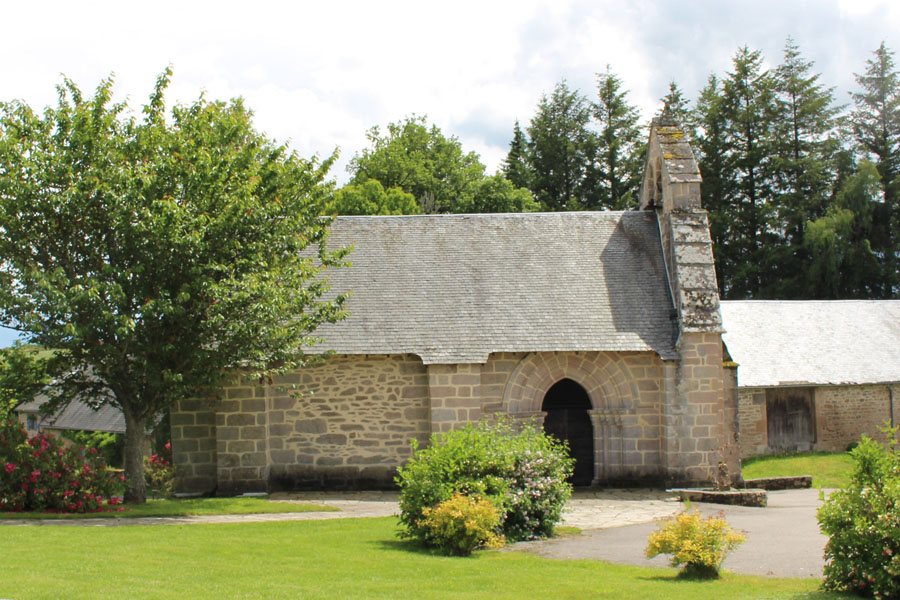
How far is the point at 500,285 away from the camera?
64.1 feet

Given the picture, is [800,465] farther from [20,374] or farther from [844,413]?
[20,374]

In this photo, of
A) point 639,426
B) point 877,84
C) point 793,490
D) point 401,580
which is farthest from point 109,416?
point 877,84

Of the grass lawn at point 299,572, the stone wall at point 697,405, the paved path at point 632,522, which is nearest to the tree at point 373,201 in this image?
the paved path at point 632,522

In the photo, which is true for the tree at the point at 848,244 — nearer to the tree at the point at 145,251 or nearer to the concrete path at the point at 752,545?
the concrete path at the point at 752,545

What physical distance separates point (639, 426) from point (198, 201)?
1026cm

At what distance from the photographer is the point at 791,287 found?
40.5 metres

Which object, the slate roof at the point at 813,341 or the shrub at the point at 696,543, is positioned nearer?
the shrub at the point at 696,543

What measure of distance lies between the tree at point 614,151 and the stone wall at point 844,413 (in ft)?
68.7

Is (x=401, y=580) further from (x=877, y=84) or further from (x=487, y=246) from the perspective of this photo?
(x=877, y=84)

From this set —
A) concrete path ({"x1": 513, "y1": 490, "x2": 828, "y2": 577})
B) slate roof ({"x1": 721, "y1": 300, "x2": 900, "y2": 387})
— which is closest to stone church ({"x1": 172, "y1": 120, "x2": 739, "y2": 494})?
concrete path ({"x1": 513, "y1": 490, "x2": 828, "y2": 577})

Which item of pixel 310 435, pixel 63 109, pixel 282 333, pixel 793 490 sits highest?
pixel 63 109

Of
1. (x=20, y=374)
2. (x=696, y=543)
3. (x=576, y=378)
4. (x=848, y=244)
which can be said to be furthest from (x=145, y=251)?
(x=848, y=244)

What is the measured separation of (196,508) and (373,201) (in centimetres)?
2329

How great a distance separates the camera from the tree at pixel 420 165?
145ft
